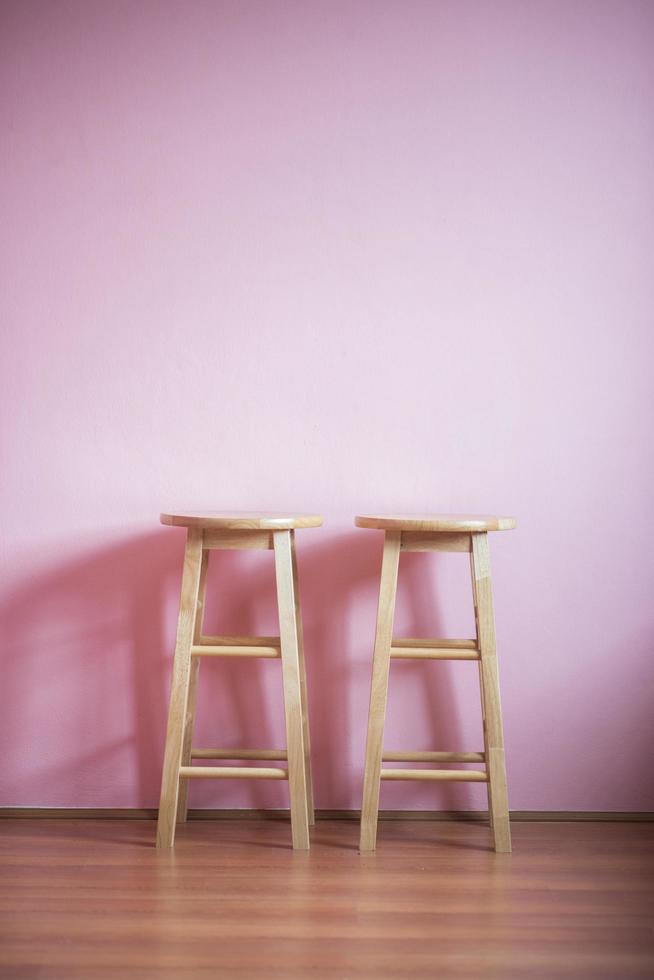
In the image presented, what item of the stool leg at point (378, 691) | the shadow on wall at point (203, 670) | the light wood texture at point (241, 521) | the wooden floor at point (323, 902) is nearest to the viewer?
the wooden floor at point (323, 902)

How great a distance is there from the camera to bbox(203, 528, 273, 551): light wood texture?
2.09 metres

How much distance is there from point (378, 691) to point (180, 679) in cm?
45

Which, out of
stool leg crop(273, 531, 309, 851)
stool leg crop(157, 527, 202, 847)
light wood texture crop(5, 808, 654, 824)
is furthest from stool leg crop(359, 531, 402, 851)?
stool leg crop(157, 527, 202, 847)

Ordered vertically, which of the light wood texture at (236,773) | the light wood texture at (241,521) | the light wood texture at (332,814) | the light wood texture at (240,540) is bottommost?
the light wood texture at (332,814)

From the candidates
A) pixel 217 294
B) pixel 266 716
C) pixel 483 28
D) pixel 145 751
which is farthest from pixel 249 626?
pixel 483 28

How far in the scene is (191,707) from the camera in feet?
7.50

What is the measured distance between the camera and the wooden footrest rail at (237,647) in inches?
80.4

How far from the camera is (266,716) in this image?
7.80 feet

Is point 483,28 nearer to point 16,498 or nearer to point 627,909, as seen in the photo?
point 16,498

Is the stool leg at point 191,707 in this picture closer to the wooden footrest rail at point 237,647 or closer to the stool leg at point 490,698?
the wooden footrest rail at point 237,647

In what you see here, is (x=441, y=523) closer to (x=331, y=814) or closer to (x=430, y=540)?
(x=430, y=540)

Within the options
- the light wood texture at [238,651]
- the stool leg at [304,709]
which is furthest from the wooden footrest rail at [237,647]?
the stool leg at [304,709]

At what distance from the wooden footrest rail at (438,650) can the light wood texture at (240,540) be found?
383mm

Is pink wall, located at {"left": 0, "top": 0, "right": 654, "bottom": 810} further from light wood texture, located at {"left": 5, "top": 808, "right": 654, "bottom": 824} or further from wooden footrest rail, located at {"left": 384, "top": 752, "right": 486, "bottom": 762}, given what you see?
wooden footrest rail, located at {"left": 384, "top": 752, "right": 486, "bottom": 762}
